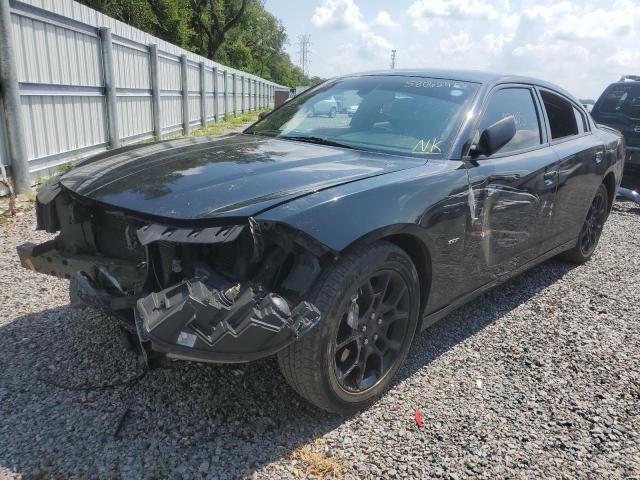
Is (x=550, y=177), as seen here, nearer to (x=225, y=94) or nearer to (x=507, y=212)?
(x=507, y=212)

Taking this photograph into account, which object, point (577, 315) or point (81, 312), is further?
point (577, 315)

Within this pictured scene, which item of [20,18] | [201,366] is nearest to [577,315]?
[201,366]

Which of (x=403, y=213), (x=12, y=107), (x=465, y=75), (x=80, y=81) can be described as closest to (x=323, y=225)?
(x=403, y=213)

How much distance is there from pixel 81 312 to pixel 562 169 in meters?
3.50

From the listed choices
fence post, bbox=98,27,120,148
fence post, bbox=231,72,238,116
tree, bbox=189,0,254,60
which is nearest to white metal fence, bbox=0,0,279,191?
fence post, bbox=98,27,120,148

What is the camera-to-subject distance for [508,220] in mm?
3223

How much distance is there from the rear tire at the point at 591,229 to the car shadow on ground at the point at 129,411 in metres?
2.41

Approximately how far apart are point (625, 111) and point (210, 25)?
43181mm

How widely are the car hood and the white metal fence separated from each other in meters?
4.09

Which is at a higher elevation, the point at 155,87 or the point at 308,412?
the point at 155,87

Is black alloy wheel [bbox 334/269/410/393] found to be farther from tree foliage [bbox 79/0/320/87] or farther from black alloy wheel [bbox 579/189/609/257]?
tree foliage [bbox 79/0/320/87]

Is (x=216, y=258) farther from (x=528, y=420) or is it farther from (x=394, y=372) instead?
(x=528, y=420)

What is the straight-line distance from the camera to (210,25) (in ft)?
150

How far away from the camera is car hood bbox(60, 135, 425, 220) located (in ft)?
7.09
